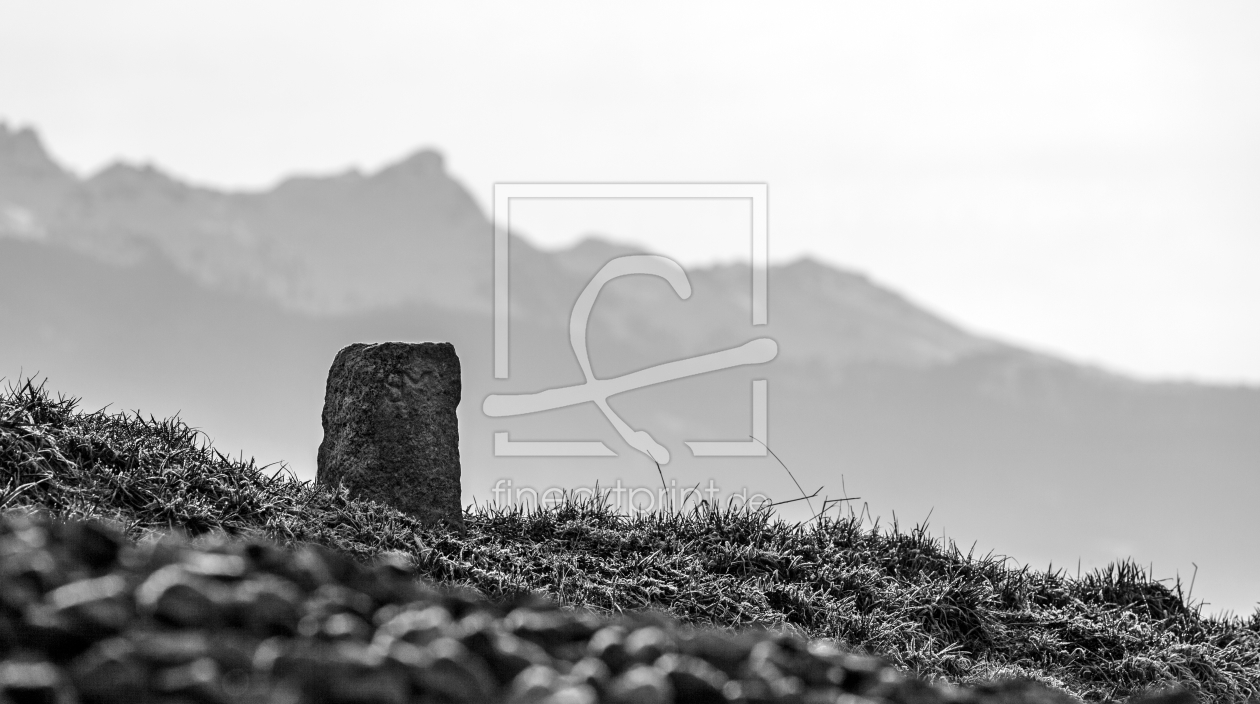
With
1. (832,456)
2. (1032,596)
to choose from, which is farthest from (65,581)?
(832,456)

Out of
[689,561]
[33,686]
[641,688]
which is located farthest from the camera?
[689,561]

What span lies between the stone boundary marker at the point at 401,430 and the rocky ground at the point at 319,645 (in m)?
2.94

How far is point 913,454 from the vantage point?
166375mm

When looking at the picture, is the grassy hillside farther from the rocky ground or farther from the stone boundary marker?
the rocky ground

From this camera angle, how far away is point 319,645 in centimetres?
243

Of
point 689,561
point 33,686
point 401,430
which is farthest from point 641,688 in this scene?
point 401,430

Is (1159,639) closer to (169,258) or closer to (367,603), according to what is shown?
(367,603)

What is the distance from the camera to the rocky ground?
89.3 inches

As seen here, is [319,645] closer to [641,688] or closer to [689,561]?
[641,688]

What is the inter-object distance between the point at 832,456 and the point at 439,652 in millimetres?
155912

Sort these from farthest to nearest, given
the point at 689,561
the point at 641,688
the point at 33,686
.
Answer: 1. the point at 689,561
2. the point at 641,688
3. the point at 33,686

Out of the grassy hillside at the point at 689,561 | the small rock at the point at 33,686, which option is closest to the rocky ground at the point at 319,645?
the small rock at the point at 33,686

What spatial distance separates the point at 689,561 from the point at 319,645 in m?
3.80

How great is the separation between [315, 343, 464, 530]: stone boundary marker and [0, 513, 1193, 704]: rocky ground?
2939 mm
